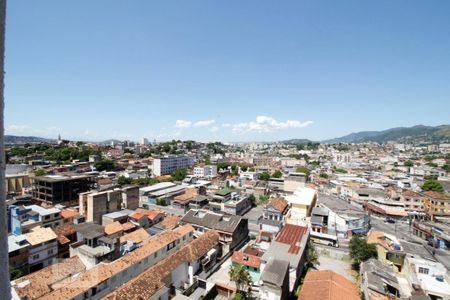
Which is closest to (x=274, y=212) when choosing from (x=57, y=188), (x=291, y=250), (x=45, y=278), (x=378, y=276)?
(x=291, y=250)

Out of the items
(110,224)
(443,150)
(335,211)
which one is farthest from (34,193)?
(443,150)

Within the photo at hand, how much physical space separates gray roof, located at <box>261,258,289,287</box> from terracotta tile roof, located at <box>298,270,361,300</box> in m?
1.63

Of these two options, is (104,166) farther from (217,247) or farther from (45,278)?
(45,278)

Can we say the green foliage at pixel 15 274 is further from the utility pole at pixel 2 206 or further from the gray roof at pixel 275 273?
the utility pole at pixel 2 206

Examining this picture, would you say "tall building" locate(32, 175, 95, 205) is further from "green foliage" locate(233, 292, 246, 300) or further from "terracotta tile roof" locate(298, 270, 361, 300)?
"terracotta tile roof" locate(298, 270, 361, 300)

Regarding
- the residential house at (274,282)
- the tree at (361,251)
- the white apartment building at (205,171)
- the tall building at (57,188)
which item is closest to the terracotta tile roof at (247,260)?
the residential house at (274,282)

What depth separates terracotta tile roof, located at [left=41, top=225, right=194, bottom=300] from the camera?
13.4 m

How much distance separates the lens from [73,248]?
20.1 meters

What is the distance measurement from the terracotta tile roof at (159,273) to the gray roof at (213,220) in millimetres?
2490

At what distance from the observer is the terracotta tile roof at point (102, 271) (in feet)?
44.0

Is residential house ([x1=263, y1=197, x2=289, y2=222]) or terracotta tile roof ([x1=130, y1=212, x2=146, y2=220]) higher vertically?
terracotta tile roof ([x1=130, y1=212, x2=146, y2=220])

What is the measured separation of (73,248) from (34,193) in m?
23.2

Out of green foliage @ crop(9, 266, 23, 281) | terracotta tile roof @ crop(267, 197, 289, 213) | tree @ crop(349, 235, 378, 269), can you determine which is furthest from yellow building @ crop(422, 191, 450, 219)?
green foliage @ crop(9, 266, 23, 281)

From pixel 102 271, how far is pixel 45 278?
3.66 metres
